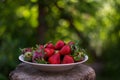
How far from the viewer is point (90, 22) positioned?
3.69 meters

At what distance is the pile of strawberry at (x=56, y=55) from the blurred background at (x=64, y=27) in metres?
1.14

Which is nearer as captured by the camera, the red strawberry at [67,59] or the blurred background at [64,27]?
the red strawberry at [67,59]

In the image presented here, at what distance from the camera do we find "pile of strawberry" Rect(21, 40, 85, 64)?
1.70 meters

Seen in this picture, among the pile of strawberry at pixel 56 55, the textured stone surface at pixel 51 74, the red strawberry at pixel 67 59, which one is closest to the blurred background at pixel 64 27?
the textured stone surface at pixel 51 74

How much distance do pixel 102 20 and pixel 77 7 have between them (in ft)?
1.46

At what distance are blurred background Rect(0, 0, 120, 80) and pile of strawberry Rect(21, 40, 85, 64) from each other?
3.73 feet

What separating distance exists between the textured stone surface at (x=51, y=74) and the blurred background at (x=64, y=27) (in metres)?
1.00

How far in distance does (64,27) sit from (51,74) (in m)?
1.79

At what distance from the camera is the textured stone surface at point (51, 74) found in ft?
5.72

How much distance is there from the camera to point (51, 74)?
5.79 ft

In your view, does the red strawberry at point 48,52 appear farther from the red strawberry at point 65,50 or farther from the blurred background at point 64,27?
the blurred background at point 64,27

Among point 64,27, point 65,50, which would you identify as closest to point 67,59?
point 65,50

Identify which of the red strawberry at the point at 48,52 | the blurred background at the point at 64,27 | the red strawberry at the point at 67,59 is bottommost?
the blurred background at the point at 64,27

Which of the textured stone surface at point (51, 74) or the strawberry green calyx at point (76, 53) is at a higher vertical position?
the strawberry green calyx at point (76, 53)
